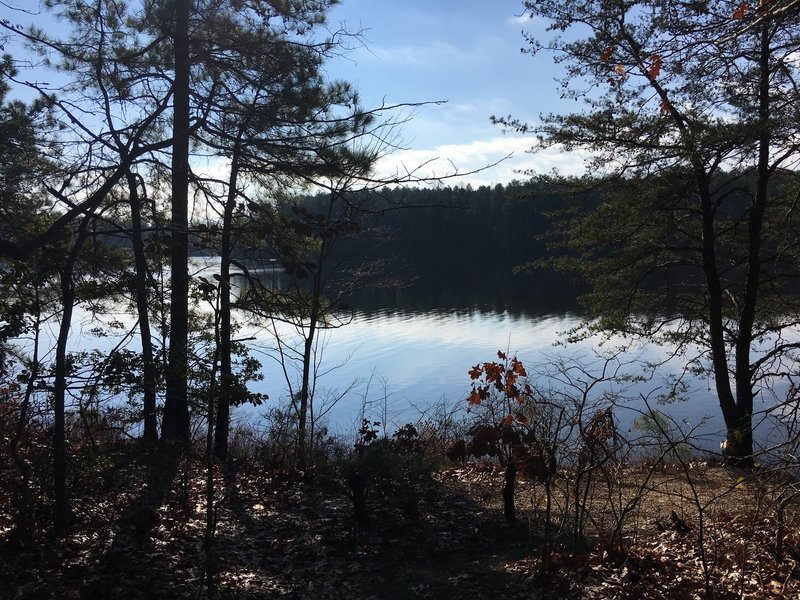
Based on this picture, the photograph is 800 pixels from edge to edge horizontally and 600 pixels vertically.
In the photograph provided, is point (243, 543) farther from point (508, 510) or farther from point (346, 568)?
point (508, 510)

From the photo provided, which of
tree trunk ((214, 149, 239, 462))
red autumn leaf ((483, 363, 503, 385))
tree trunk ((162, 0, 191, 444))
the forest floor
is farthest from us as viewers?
red autumn leaf ((483, 363, 503, 385))

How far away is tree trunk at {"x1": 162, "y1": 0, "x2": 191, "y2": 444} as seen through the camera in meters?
5.67

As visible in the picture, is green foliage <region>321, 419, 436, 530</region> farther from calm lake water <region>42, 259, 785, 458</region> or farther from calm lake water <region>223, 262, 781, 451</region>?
calm lake water <region>223, 262, 781, 451</region>

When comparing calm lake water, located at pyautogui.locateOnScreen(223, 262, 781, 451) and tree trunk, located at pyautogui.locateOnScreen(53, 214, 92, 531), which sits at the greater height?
tree trunk, located at pyautogui.locateOnScreen(53, 214, 92, 531)

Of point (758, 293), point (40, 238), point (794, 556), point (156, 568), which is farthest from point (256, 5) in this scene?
point (758, 293)

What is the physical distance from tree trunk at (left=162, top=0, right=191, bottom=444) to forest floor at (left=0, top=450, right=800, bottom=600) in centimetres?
108

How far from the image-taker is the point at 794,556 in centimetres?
436

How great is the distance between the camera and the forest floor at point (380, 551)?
443 centimetres

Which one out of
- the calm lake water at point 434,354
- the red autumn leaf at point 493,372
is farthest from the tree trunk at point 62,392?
the red autumn leaf at point 493,372

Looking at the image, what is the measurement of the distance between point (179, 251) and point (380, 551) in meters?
3.44

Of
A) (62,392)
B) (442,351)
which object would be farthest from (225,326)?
(442,351)

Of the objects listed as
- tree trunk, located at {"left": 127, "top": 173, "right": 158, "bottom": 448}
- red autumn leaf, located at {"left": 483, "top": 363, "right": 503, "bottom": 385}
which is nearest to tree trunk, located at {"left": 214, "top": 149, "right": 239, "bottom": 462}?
tree trunk, located at {"left": 127, "top": 173, "right": 158, "bottom": 448}

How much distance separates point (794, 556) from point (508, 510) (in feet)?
8.95

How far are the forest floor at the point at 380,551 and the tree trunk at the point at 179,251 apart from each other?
1.08 metres
